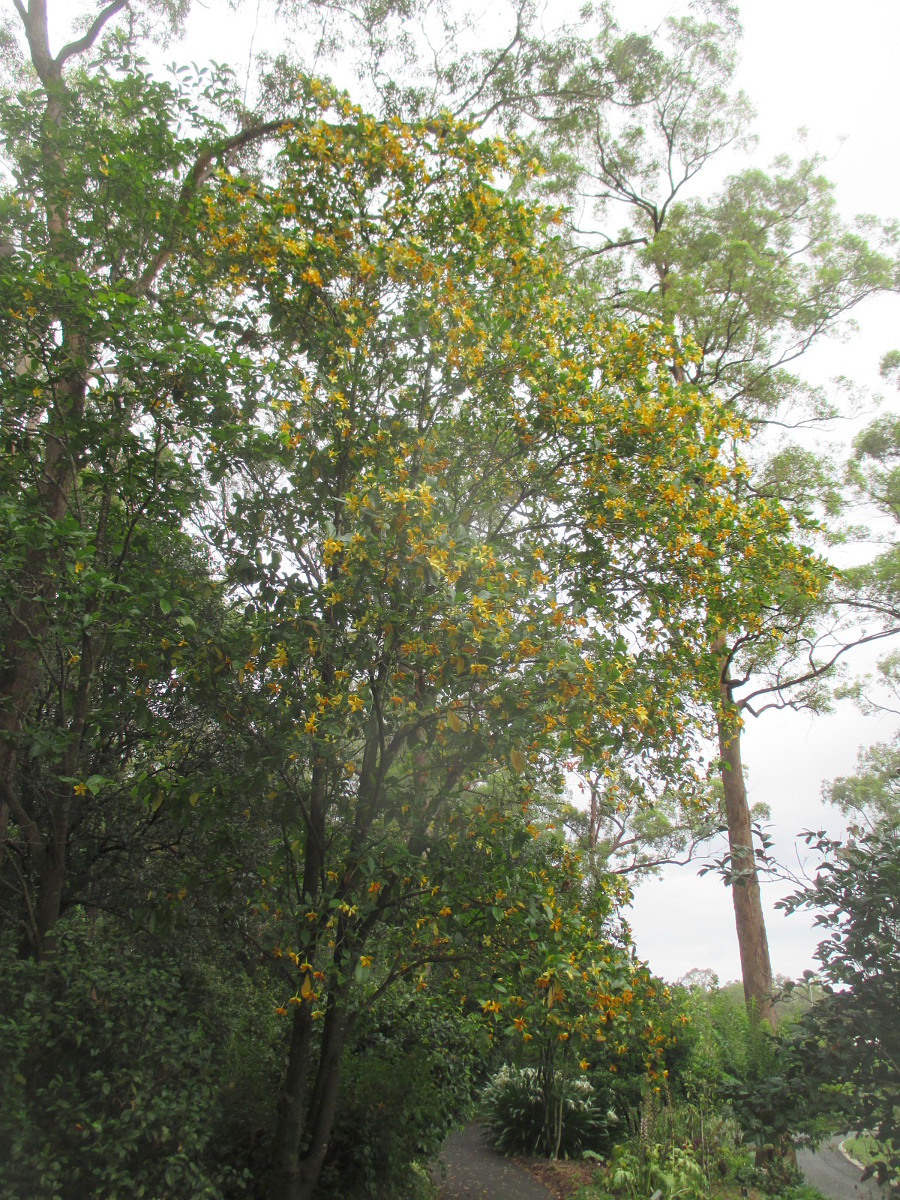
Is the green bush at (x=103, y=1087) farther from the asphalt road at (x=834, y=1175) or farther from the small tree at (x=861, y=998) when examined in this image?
the asphalt road at (x=834, y=1175)

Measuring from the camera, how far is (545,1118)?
7434 millimetres

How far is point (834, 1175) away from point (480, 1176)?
11.5 feet

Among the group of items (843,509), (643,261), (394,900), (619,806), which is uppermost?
(643,261)

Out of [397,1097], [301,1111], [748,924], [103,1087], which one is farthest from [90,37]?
[748,924]

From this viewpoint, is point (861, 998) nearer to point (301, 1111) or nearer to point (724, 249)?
point (301, 1111)

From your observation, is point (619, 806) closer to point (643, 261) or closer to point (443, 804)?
point (443, 804)

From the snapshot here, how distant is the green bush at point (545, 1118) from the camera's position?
741 cm

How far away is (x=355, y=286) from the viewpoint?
14.1 feet

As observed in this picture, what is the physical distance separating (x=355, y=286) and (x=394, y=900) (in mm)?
3254

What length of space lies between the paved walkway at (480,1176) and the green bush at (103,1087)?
9.73ft

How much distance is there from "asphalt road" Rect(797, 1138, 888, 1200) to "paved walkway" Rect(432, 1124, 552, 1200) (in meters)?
2.39

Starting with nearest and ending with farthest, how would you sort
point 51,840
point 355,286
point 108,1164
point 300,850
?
1. point 108,1164
2. point 355,286
3. point 300,850
4. point 51,840

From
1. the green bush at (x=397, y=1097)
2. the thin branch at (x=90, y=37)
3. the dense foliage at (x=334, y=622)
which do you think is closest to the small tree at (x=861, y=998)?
the dense foliage at (x=334, y=622)

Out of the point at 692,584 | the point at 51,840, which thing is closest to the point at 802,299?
the point at 692,584
